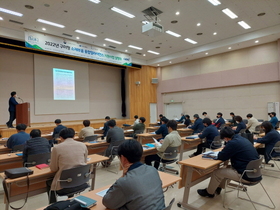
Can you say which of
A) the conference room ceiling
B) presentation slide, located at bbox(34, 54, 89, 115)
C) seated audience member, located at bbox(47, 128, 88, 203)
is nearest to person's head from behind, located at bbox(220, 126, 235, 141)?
seated audience member, located at bbox(47, 128, 88, 203)

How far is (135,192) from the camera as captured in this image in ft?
4.54

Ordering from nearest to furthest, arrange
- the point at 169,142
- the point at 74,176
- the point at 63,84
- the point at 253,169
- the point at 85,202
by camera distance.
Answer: the point at 85,202, the point at 74,176, the point at 253,169, the point at 169,142, the point at 63,84

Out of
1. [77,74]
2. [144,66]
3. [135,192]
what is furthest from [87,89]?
[135,192]

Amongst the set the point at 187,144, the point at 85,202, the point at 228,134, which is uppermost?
the point at 228,134

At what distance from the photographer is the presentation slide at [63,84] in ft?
37.5

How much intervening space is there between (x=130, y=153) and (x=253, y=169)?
2127 mm

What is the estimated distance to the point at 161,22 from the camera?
28.1ft

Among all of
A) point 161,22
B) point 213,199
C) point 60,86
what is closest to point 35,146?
point 213,199

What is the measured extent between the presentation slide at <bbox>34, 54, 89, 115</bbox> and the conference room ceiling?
7.94 feet

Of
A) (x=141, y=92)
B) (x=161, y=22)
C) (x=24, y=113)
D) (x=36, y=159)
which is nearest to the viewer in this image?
(x=36, y=159)

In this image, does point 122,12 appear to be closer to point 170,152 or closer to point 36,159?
point 170,152

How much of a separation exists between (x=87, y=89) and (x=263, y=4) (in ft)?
34.7

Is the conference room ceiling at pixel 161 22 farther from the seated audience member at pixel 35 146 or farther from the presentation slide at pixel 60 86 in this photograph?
the seated audience member at pixel 35 146

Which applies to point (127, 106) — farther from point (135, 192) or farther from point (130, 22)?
point (135, 192)
